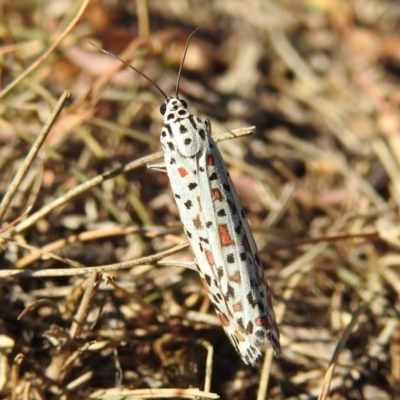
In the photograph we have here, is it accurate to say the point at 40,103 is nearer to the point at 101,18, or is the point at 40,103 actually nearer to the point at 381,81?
the point at 101,18

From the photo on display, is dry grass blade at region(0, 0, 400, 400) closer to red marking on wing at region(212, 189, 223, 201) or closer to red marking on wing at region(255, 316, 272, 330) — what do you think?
red marking on wing at region(255, 316, 272, 330)

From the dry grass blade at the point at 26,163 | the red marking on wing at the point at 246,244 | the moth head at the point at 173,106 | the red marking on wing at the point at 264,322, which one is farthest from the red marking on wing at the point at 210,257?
the dry grass blade at the point at 26,163

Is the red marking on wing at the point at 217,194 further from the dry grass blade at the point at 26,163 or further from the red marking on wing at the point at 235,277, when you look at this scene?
the dry grass blade at the point at 26,163

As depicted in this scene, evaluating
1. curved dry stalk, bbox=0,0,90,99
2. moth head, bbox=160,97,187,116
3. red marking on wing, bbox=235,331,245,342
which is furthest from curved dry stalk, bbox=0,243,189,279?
curved dry stalk, bbox=0,0,90,99

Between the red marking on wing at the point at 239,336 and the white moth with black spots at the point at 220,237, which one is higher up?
the white moth with black spots at the point at 220,237

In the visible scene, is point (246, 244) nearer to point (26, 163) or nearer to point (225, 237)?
point (225, 237)

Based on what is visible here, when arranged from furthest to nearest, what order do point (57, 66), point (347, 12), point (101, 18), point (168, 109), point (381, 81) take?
point (347, 12) < point (381, 81) < point (101, 18) < point (57, 66) < point (168, 109)

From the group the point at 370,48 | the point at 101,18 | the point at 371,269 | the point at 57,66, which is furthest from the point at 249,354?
the point at 370,48

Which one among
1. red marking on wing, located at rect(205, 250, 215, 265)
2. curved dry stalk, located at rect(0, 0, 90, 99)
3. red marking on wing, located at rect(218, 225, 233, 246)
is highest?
curved dry stalk, located at rect(0, 0, 90, 99)

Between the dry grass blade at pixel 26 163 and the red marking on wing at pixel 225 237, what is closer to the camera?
the red marking on wing at pixel 225 237
